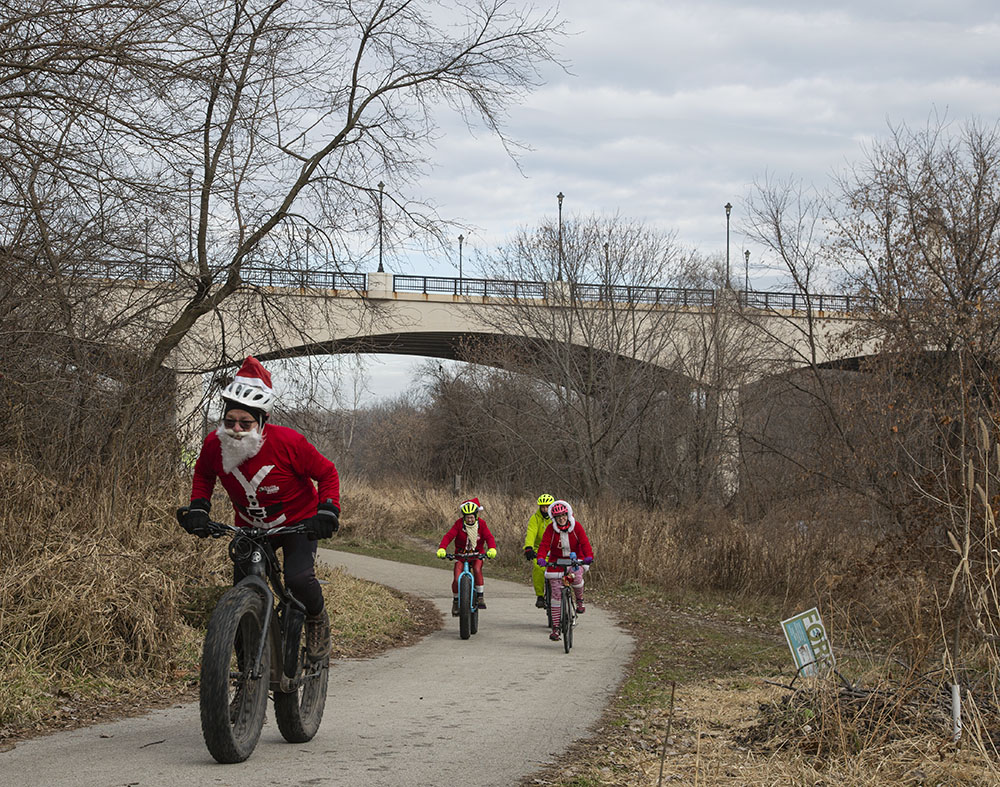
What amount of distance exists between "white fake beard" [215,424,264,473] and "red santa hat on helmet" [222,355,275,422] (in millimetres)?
122

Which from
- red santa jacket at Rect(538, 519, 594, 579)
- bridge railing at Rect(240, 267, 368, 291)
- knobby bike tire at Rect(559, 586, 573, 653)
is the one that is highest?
bridge railing at Rect(240, 267, 368, 291)

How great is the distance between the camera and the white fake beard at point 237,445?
6023mm

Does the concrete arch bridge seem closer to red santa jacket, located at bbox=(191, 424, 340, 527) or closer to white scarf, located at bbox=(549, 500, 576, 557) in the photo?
white scarf, located at bbox=(549, 500, 576, 557)

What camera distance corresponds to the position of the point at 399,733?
705cm

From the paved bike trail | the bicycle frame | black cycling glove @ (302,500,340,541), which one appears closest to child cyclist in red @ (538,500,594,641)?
the paved bike trail

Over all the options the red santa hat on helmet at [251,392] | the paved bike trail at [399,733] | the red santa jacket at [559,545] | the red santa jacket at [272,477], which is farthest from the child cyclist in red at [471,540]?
the red santa hat on helmet at [251,392]

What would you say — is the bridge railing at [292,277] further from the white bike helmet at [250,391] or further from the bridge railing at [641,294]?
the bridge railing at [641,294]

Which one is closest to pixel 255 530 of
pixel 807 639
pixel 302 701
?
pixel 302 701

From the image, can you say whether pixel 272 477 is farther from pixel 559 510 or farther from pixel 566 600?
pixel 559 510

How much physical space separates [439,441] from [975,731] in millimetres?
42440

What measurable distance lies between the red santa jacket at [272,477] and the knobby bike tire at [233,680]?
598 millimetres

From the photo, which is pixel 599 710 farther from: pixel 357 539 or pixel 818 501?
pixel 357 539

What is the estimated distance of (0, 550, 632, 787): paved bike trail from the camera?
5625 millimetres

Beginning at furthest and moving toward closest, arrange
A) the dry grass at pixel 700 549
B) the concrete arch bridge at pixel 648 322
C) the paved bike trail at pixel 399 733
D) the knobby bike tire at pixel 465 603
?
the concrete arch bridge at pixel 648 322 < the dry grass at pixel 700 549 < the knobby bike tire at pixel 465 603 < the paved bike trail at pixel 399 733
